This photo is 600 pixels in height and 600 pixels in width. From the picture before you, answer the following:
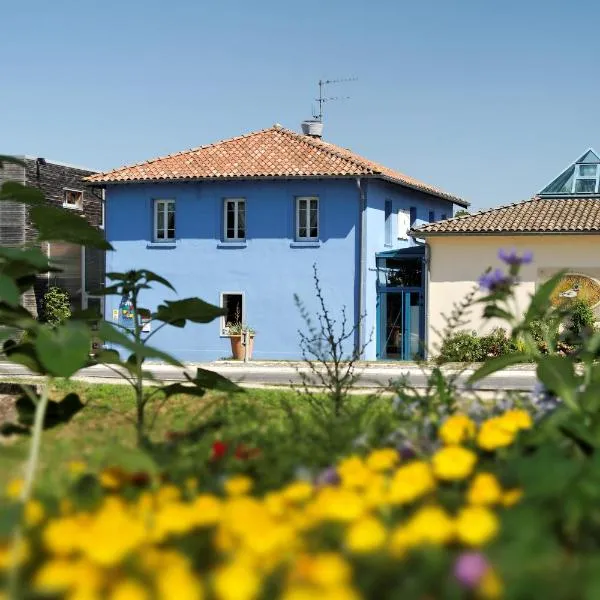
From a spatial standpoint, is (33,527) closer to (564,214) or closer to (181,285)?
(564,214)

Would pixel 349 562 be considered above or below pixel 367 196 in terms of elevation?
below

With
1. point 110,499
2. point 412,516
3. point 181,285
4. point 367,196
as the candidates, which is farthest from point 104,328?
point 181,285

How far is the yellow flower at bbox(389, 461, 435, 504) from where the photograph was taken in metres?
2.45

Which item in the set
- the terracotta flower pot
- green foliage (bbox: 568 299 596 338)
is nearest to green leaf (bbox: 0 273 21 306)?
green foliage (bbox: 568 299 596 338)

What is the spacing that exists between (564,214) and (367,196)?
5248mm

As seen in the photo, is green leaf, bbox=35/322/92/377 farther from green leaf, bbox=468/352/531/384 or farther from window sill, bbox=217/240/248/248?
window sill, bbox=217/240/248/248

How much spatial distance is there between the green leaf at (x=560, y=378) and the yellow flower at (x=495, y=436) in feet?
2.14

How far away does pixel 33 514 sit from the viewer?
2.45 metres

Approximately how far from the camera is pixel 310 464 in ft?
10.6

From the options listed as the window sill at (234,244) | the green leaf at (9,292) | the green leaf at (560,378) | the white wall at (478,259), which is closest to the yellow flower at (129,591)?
the green leaf at (560,378)

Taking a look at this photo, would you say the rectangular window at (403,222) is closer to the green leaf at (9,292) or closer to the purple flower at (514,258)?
the purple flower at (514,258)

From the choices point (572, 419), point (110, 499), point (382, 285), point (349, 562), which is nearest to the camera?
point (349, 562)

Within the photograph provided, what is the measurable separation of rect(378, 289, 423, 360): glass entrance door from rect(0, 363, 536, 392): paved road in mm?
5169

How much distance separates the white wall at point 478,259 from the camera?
92.3 ft
